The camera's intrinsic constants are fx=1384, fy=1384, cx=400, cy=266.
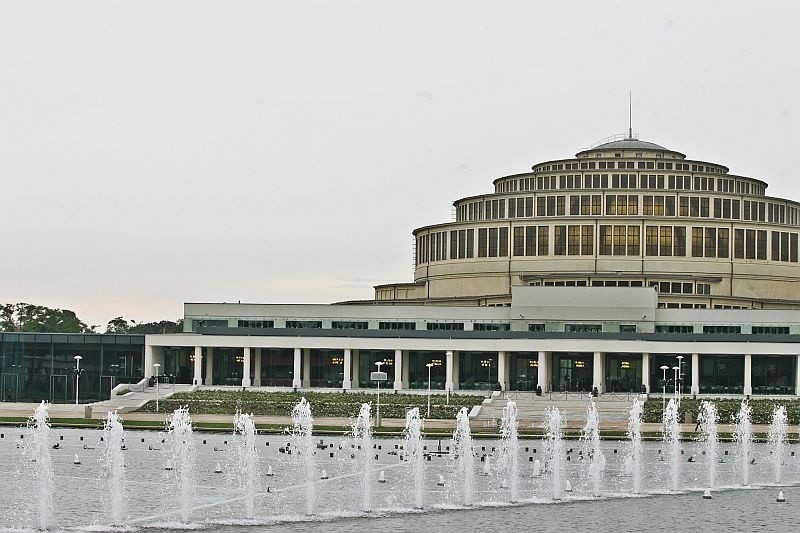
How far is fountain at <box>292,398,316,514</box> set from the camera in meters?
46.0

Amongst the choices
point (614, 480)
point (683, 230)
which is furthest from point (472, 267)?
point (614, 480)

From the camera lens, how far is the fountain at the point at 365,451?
156 feet

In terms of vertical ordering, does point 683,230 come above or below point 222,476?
above

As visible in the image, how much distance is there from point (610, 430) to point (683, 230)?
40275 millimetres

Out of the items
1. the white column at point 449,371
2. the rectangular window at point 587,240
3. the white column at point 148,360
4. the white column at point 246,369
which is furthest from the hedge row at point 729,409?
the white column at point 148,360

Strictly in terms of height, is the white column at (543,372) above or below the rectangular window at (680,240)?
below

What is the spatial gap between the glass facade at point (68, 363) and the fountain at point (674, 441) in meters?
45.4

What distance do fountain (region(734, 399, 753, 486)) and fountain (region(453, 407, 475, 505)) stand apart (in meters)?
10.9

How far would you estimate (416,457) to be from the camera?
5569 centimetres

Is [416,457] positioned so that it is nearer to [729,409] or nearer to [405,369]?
[729,409]

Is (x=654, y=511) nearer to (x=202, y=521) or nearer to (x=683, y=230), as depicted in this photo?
(x=202, y=521)

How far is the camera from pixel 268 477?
54.2 metres

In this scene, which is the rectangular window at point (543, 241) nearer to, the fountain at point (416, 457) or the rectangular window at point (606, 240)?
the rectangular window at point (606, 240)

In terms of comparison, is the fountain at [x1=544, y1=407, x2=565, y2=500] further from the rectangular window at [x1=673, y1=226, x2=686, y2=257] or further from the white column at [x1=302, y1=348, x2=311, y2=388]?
the rectangular window at [x1=673, y1=226, x2=686, y2=257]
